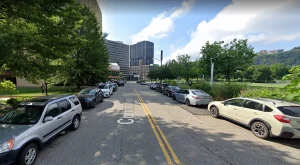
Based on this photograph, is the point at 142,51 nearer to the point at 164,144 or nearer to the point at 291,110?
the point at 291,110

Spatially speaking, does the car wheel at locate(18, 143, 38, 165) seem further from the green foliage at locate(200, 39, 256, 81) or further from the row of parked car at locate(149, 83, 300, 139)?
the green foliage at locate(200, 39, 256, 81)

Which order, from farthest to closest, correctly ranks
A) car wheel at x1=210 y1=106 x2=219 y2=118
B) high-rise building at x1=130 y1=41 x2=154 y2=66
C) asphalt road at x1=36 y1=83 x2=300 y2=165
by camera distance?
high-rise building at x1=130 y1=41 x2=154 y2=66 < car wheel at x1=210 y1=106 x2=219 y2=118 < asphalt road at x1=36 y1=83 x2=300 y2=165

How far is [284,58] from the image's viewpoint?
103m

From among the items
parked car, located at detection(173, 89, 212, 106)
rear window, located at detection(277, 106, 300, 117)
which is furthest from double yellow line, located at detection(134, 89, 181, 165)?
parked car, located at detection(173, 89, 212, 106)

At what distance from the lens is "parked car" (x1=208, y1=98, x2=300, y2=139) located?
15.6 ft

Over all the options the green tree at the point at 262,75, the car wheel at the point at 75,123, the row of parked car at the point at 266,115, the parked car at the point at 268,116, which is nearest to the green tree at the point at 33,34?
the car wheel at the point at 75,123

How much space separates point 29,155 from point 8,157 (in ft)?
1.62

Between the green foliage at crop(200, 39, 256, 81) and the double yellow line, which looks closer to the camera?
the double yellow line

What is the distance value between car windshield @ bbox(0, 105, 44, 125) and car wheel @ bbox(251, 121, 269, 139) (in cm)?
766

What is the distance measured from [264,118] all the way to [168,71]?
3774 centimetres

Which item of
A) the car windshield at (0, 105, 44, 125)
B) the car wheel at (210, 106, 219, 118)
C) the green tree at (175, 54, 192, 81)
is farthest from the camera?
the green tree at (175, 54, 192, 81)

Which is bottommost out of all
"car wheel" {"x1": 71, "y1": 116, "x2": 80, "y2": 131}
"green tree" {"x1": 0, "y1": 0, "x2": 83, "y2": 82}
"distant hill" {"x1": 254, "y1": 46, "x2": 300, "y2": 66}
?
"car wheel" {"x1": 71, "y1": 116, "x2": 80, "y2": 131}

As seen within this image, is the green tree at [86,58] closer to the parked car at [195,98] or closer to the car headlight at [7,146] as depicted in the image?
the parked car at [195,98]

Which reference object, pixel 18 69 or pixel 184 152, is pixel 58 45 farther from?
pixel 184 152
